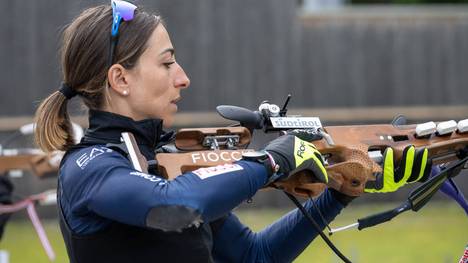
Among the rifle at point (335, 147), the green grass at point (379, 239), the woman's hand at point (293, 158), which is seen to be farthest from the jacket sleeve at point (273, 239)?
the green grass at point (379, 239)

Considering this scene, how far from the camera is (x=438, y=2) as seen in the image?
45.2ft

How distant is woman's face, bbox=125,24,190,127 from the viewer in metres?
2.93

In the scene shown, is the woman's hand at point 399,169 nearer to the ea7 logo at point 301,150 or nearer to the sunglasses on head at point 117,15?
the ea7 logo at point 301,150

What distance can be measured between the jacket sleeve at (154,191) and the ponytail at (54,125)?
30 cm

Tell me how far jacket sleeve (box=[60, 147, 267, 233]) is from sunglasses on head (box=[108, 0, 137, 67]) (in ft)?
1.13

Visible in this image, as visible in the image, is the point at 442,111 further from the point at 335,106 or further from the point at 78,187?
the point at 78,187

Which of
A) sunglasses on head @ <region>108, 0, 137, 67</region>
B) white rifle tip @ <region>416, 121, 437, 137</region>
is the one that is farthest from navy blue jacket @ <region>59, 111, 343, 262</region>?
white rifle tip @ <region>416, 121, 437, 137</region>

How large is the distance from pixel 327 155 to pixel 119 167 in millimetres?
787

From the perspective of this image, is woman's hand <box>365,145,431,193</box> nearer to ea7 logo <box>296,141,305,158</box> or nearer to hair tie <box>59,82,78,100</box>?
ea7 logo <box>296,141,305,158</box>

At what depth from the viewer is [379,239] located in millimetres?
9703

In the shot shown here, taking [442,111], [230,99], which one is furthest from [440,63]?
[230,99]

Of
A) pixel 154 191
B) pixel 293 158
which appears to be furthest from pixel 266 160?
pixel 154 191

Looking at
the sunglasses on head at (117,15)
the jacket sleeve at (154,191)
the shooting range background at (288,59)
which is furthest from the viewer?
the shooting range background at (288,59)

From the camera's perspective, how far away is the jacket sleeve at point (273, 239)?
3.36 m
